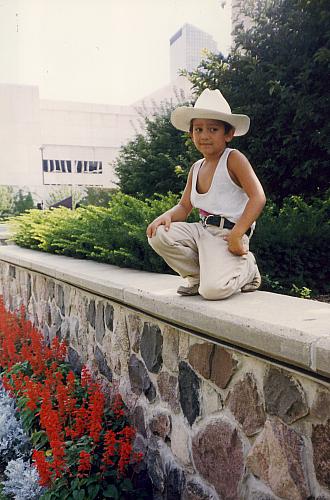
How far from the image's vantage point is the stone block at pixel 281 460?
185cm

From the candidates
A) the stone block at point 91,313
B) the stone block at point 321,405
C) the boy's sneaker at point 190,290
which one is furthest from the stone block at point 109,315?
the stone block at point 321,405

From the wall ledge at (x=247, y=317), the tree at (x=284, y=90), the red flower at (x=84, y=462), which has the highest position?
the tree at (x=284, y=90)

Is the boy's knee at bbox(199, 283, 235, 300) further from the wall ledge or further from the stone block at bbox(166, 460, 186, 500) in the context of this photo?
the stone block at bbox(166, 460, 186, 500)

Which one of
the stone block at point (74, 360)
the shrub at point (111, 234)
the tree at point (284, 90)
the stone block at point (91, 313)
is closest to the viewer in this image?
the stone block at point (91, 313)

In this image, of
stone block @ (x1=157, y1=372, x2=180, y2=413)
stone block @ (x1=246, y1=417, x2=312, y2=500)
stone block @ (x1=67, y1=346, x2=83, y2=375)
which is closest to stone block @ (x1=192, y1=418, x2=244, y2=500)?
stone block @ (x1=246, y1=417, x2=312, y2=500)

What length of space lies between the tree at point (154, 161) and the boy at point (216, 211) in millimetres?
5920

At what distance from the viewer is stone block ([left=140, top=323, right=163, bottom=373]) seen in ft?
9.45

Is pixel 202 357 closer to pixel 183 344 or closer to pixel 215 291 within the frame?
pixel 183 344

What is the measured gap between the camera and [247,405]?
6.98ft

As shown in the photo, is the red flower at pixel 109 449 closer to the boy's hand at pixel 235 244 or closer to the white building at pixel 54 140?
the boy's hand at pixel 235 244

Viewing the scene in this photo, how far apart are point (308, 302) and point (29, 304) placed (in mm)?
4212

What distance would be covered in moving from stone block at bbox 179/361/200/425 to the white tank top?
797mm

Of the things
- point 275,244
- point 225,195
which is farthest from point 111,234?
point 225,195

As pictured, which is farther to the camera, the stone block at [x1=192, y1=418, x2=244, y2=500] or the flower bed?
the flower bed
